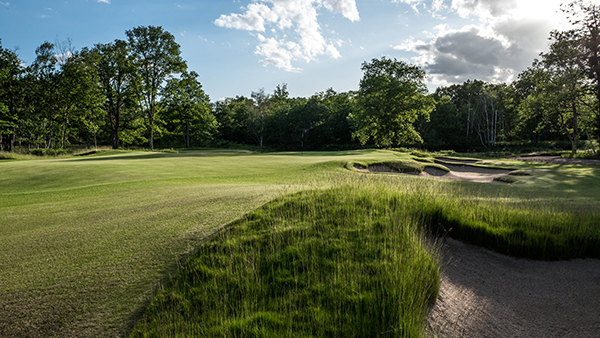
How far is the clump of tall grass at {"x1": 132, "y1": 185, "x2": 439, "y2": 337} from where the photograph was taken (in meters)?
3.10

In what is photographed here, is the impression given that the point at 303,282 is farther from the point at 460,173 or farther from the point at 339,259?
the point at 460,173

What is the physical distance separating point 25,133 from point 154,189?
4665cm

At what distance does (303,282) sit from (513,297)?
11.7 feet

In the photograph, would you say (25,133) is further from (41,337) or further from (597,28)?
(597,28)

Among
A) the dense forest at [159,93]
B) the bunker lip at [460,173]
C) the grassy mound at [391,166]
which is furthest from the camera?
the dense forest at [159,93]

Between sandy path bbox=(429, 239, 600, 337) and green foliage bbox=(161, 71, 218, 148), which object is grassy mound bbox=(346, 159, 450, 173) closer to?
sandy path bbox=(429, 239, 600, 337)

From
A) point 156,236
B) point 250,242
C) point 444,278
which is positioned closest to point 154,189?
point 156,236

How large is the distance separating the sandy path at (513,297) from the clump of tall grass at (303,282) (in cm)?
49

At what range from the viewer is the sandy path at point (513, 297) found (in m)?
3.79

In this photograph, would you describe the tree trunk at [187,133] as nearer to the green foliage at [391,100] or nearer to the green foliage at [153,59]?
the green foliage at [153,59]

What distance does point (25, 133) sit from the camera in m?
40.8

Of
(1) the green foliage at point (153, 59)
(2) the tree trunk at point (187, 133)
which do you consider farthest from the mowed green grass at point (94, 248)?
(2) the tree trunk at point (187, 133)

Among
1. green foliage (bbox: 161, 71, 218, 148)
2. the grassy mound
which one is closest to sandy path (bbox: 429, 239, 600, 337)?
the grassy mound

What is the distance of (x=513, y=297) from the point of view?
181 inches
